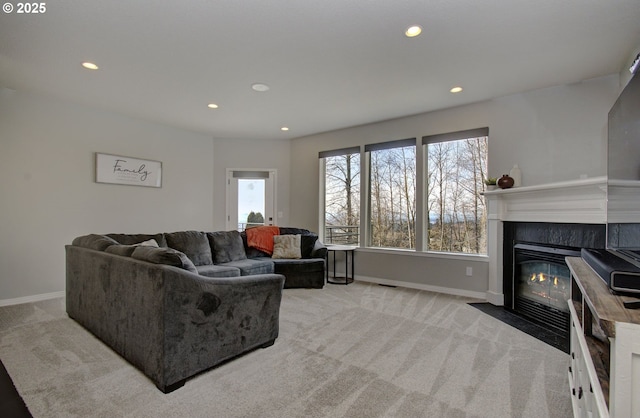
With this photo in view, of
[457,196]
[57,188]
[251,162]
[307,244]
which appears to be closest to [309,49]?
[457,196]

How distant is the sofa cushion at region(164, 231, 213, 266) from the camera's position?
13.3 feet

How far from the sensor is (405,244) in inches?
186

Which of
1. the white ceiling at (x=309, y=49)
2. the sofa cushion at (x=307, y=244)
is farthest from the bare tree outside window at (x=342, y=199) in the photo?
the white ceiling at (x=309, y=49)

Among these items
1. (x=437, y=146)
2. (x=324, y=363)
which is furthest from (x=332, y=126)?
(x=324, y=363)

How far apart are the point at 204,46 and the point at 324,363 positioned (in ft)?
9.11

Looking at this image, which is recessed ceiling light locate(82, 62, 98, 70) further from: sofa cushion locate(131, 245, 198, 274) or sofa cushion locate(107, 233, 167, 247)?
sofa cushion locate(131, 245, 198, 274)

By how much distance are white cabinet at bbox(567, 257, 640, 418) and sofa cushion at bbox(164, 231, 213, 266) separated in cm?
397

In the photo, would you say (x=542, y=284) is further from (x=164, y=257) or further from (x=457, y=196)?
(x=164, y=257)

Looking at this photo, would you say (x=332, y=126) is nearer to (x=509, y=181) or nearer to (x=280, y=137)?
(x=280, y=137)

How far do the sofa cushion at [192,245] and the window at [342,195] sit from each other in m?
2.21

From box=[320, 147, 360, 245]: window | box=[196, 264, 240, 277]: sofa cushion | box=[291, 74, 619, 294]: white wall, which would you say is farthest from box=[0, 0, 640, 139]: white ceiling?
box=[196, 264, 240, 277]: sofa cushion

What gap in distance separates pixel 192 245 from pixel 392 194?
10.3 ft

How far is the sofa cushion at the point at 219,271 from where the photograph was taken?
12.1 ft

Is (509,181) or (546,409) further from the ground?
(509,181)
